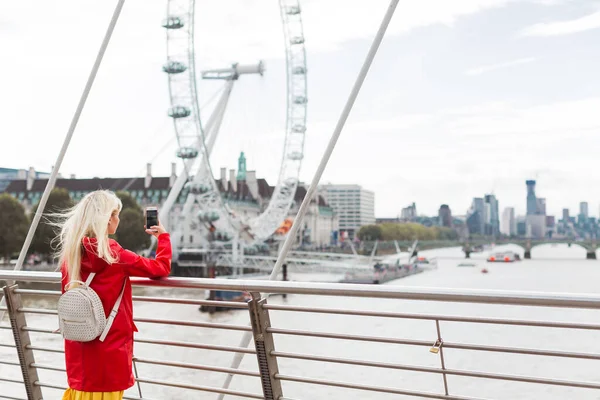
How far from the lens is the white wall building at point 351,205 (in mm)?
78000

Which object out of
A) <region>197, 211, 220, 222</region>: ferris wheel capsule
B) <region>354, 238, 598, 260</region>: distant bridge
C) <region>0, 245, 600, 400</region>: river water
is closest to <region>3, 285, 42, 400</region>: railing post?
<region>0, 245, 600, 400</region>: river water

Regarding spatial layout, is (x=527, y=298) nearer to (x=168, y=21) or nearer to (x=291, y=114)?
(x=168, y=21)

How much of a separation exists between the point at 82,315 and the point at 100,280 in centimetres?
8

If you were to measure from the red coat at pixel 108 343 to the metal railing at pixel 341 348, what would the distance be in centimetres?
9

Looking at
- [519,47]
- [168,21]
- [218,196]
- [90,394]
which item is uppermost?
[519,47]

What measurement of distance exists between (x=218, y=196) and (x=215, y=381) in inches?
580

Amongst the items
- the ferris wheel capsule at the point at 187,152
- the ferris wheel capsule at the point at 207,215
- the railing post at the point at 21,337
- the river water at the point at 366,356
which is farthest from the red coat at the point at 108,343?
the ferris wheel capsule at the point at 207,215

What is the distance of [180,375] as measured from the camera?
1243cm

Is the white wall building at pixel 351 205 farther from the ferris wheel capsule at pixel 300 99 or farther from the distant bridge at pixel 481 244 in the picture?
the ferris wheel capsule at pixel 300 99

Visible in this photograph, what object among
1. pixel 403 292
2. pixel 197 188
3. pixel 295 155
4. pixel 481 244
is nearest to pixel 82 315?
pixel 403 292

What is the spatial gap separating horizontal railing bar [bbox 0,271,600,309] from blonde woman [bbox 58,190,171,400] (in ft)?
0.44

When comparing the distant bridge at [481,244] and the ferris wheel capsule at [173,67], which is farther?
the distant bridge at [481,244]

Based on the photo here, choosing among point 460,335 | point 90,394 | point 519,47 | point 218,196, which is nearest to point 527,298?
point 90,394

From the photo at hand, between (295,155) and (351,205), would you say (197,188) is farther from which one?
A: (351,205)
